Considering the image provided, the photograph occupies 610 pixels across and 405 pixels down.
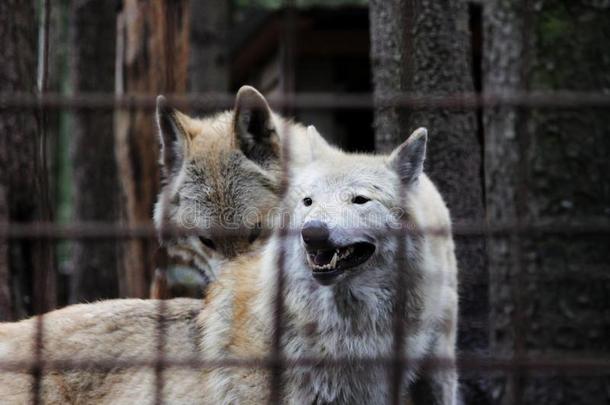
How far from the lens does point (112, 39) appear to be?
11.0 meters

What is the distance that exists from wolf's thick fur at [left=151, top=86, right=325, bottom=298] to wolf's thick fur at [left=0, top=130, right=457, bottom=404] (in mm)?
587

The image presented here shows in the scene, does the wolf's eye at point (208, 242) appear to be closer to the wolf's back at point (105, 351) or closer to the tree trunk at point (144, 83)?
the wolf's back at point (105, 351)

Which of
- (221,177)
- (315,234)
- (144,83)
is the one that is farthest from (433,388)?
(144,83)

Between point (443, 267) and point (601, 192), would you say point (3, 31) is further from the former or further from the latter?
point (601, 192)

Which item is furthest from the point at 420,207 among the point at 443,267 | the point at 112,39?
the point at 112,39

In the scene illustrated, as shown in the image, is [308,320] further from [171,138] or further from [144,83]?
[144,83]

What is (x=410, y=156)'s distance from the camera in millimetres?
4027

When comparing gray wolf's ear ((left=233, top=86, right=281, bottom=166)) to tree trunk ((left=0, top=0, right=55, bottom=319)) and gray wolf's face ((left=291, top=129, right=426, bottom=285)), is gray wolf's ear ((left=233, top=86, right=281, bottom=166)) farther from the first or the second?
tree trunk ((left=0, top=0, right=55, bottom=319))

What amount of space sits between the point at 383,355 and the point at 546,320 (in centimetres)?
227

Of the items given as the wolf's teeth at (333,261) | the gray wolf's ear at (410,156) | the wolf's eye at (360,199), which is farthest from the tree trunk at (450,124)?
the wolf's teeth at (333,261)

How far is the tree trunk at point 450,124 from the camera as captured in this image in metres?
5.33

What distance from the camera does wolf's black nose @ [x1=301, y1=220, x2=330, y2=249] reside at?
3.43 metres

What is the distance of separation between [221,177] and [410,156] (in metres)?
1.34

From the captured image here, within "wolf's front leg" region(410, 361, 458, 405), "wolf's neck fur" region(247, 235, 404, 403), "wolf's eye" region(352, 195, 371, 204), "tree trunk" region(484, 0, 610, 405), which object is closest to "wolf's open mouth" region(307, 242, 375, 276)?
"wolf's neck fur" region(247, 235, 404, 403)
